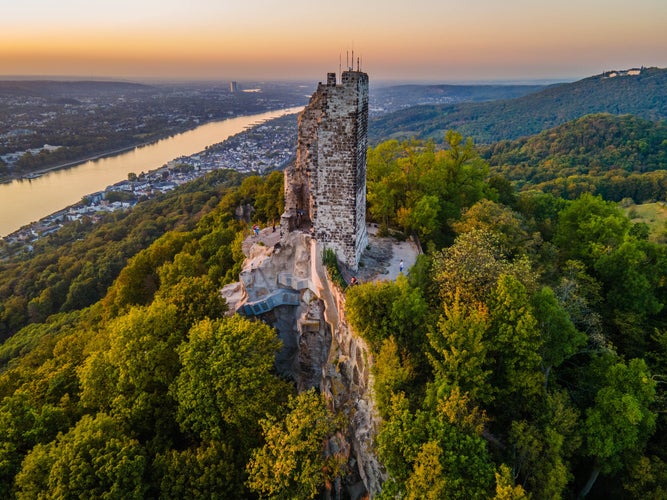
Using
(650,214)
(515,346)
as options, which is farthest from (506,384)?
(650,214)

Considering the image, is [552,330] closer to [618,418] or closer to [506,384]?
[506,384]

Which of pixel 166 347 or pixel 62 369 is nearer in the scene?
pixel 166 347

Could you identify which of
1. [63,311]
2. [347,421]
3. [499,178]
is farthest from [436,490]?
[63,311]

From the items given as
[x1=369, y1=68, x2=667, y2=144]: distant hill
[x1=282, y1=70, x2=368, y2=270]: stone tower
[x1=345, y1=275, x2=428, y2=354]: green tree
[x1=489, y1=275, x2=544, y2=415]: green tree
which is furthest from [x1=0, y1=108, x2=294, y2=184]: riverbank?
[x1=489, y1=275, x2=544, y2=415]: green tree

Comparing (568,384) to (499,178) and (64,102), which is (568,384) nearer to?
(499,178)

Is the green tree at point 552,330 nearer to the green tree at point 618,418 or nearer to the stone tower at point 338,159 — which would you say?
the green tree at point 618,418
